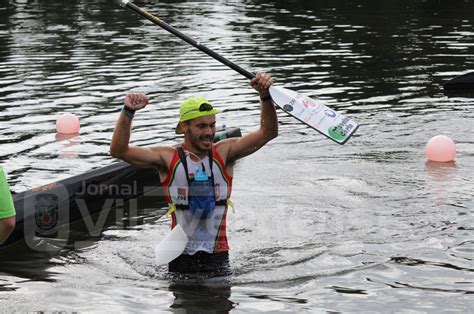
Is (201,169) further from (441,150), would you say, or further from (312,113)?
(441,150)

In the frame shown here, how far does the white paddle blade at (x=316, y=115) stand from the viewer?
9523mm

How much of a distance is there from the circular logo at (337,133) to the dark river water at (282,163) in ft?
4.23

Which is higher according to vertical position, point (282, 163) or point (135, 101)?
point (135, 101)

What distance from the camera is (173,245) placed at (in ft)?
29.0

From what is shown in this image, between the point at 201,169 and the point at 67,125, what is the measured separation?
24.7 ft

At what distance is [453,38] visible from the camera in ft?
85.0

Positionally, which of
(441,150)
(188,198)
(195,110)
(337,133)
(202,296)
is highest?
(195,110)

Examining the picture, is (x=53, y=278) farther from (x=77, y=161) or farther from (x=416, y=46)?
(x=416, y=46)

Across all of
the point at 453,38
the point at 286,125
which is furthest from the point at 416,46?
the point at 286,125

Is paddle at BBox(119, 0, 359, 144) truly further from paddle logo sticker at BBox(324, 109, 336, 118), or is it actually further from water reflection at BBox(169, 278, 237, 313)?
water reflection at BBox(169, 278, 237, 313)

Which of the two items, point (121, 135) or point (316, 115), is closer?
point (121, 135)

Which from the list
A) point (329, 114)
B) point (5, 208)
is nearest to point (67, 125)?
point (329, 114)

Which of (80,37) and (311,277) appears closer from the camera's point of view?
(311,277)

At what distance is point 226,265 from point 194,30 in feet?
64.7
